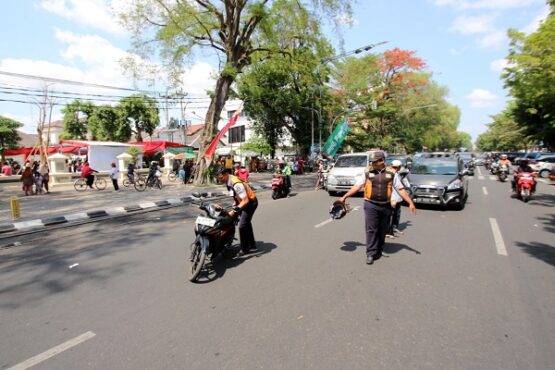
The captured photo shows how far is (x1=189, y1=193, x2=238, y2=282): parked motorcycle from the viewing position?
4535mm

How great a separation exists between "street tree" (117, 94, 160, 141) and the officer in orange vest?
40.3 meters

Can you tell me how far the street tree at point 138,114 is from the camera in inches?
1660

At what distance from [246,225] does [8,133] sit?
4259cm

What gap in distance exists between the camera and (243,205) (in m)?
5.16

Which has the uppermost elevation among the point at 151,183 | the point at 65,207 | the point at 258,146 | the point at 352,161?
the point at 258,146

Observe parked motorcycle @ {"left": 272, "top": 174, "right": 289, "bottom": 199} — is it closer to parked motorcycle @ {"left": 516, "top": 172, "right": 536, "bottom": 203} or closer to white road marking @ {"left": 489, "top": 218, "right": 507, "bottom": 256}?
white road marking @ {"left": 489, "top": 218, "right": 507, "bottom": 256}

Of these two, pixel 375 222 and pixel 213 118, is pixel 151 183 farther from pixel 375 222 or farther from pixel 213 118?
pixel 375 222

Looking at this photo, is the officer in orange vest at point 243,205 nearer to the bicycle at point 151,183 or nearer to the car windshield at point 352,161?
the car windshield at point 352,161

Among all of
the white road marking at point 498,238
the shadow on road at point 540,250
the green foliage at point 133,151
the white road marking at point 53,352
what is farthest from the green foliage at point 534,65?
the green foliage at point 133,151

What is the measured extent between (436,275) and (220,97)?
1603 cm

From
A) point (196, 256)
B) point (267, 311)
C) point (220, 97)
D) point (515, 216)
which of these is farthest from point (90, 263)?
point (220, 97)

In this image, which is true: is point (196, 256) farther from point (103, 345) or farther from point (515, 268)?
point (515, 268)

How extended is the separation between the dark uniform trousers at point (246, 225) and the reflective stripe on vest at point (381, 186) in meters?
1.88

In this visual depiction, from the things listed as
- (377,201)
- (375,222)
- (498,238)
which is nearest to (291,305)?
(375,222)
